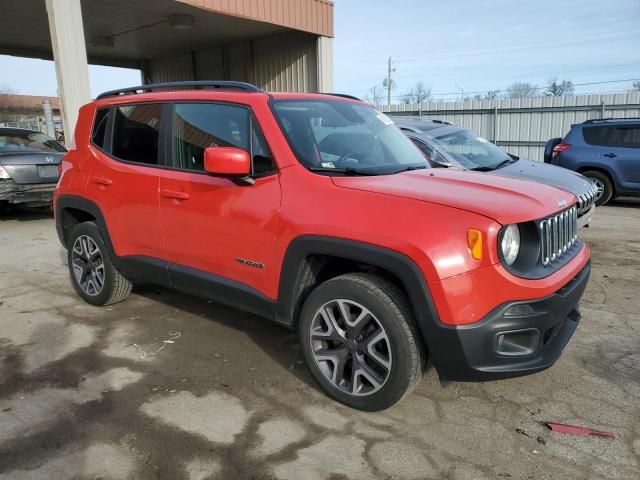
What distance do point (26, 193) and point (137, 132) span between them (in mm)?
5985

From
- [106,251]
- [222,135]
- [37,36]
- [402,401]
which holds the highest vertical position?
[37,36]

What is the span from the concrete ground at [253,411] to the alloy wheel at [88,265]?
31cm

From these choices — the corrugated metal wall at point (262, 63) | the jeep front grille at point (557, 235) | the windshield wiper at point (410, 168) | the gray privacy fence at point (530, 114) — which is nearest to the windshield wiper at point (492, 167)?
the windshield wiper at point (410, 168)

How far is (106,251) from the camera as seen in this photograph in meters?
4.45

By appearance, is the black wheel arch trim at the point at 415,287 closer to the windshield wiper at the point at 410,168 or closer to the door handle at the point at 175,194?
the windshield wiper at the point at 410,168

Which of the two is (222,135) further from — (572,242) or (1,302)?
(1,302)

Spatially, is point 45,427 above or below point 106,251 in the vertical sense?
below

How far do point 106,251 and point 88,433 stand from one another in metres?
2.02

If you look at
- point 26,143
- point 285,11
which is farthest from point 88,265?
point 285,11

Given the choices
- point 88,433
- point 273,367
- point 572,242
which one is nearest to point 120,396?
point 88,433

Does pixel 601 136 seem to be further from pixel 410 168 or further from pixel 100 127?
pixel 100 127

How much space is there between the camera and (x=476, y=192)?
284 cm

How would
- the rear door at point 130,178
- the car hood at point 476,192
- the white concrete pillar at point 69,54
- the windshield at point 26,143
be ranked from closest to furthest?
the car hood at point 476,192 → the rear door at point 130,178 → the white concrete pillar at point 69,54 → the windshield at point 26,143

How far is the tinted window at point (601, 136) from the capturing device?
1050 cm
